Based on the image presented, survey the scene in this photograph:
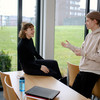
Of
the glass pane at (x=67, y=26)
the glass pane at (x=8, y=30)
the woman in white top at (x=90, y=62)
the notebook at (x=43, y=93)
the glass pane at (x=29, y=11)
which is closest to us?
the notebook at (x=43, y=93)

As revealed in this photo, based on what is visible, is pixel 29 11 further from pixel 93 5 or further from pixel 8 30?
pixel 93 5

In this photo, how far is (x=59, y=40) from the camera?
4.00 meters

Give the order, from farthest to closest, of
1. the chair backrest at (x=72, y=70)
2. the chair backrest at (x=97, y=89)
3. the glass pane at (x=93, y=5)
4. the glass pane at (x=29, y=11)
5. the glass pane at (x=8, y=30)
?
the glass pane at (x=93, y=5) < the glass pane at (x=29, y=11) < the glass pane at (x=8, y=30) < the chair backrest at (x=72, y=70) < the chair backrest at (x=97, y=89)

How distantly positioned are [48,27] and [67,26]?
70 cm

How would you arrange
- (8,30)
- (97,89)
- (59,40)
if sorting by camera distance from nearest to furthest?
(97,89), (8,30), (59,40)

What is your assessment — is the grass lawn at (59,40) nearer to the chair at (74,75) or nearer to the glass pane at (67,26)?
the glass pane at (67,26)

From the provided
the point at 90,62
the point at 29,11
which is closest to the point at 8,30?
the point at 29,11

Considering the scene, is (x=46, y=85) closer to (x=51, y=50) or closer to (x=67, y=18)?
(x=51, y=50)

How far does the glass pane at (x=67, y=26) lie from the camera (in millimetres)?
3951

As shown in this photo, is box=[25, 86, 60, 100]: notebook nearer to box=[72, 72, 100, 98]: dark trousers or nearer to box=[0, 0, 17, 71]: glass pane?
box=[72, 72, 100, 98]: dark trousers

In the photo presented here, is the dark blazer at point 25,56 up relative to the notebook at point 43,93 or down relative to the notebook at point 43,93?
up

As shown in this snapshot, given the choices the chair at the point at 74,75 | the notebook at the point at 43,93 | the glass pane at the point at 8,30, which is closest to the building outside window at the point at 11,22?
the glass pane at the point at 8,30

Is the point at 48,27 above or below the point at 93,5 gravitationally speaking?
below

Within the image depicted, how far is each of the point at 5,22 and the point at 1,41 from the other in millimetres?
409
